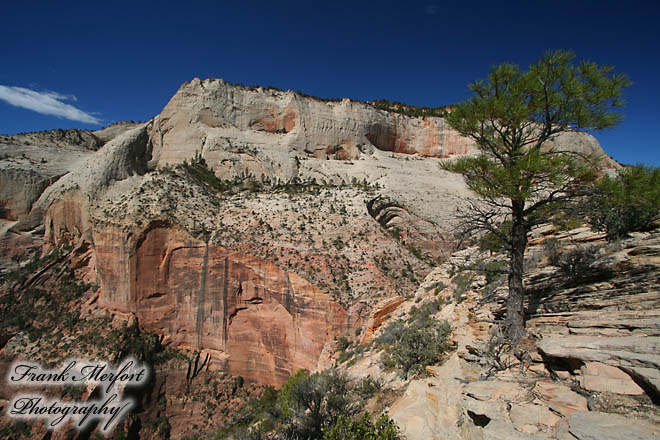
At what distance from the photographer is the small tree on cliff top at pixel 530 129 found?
5098 mm

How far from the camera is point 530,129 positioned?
5684mm

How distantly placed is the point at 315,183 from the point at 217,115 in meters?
10.2

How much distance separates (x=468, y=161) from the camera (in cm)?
571

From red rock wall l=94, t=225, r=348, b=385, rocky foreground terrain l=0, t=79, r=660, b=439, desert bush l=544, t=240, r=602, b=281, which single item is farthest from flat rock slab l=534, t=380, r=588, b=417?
red rock wall l=94, t=225, r=348, b=385

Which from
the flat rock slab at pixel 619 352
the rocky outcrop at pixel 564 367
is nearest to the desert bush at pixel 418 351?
the rocky outcrop at pixel 564 367

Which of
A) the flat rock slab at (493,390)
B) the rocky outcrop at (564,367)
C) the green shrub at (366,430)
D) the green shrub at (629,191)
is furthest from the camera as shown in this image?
the green shrub at (629,191)

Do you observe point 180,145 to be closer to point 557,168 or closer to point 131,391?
point 131,391

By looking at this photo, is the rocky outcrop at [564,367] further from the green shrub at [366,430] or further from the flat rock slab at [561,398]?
the green shrub at [366,430]

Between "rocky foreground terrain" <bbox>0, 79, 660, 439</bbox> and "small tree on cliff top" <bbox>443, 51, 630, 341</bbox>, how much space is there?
1278mm

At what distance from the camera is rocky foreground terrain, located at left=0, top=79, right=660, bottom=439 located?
5.86 meters

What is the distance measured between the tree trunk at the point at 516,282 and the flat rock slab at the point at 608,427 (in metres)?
2.49

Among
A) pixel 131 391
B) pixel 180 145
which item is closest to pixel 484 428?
pixel 131 391

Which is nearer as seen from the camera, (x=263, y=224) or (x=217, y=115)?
(x=263, y=224)

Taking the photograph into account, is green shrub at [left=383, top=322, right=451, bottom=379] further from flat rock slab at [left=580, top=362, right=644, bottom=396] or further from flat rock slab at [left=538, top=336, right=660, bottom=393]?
flat rock slab at [left=580, top=362, right=644, bottom=396]
